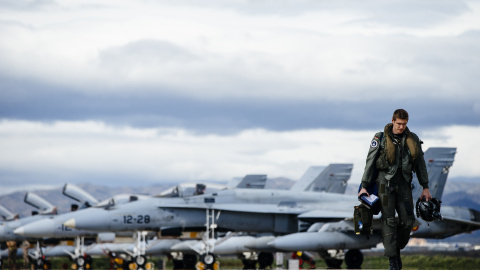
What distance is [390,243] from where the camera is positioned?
25.3ft

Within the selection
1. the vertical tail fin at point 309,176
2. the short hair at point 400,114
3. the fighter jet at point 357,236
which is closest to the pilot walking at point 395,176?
the short hair at point 400,114

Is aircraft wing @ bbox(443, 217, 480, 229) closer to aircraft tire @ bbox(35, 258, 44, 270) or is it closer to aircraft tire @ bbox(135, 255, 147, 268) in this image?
aircraft tire @ bbox(135, 255, 147, 268)

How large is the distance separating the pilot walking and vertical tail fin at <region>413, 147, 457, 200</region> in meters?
18.4

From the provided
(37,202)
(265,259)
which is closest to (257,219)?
(265,259)

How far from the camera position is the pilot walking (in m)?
7.70

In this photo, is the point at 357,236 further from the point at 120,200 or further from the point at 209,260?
the point at 120,200

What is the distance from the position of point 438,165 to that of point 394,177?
19.0 meters

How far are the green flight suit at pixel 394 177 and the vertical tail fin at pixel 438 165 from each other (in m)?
18.4

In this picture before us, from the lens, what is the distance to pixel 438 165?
26.0 m

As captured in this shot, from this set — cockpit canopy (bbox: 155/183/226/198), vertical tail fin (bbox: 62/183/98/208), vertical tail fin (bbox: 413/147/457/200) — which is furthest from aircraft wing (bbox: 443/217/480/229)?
vertical tail fin (bbox: 62/183/98/208)

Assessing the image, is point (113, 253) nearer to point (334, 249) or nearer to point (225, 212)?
point (225, 212)

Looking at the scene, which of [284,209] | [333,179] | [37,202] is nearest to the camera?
[284,209]

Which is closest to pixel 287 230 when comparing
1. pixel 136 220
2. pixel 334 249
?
pixel 334 249

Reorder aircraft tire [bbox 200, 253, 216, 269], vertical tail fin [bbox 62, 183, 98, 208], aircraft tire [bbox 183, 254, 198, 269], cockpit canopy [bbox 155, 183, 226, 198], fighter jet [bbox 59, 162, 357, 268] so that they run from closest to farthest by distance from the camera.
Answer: aircraft tire [bbox 200, 253, 216, 269], fighter jet [bbox 59, 162, 357, 268], cockpit canopy [bbox 155, 183, 226, 198], aircraft tire [bbox 183, 254, 198, 269], vertical tail fin [bbox 62, 183, 98, 208]
